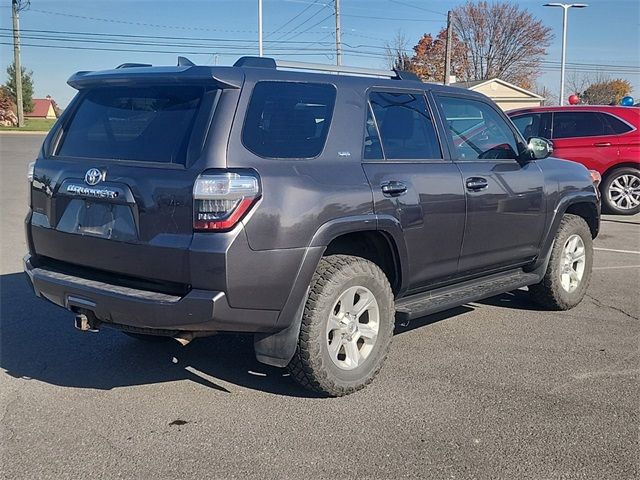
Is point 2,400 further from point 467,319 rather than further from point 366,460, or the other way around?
point 467,319

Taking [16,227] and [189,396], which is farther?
[16,227]

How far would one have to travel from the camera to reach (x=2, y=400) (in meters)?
3.96

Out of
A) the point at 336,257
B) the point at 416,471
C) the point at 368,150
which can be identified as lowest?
the point at 416,471

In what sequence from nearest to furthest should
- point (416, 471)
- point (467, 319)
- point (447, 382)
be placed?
1. point (416, 471)
2. point (447, 382)
3. point (467, 319)

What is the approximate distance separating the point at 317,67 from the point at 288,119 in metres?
0.59

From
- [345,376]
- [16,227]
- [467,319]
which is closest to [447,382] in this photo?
[345,376]

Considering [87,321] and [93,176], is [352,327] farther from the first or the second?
[93,176]

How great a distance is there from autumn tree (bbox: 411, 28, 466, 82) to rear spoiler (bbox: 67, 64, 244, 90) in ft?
188

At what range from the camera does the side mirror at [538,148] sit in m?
5.43

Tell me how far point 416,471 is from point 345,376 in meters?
0.91

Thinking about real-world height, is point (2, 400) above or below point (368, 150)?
below

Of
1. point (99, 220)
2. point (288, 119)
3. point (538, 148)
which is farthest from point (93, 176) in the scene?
point (538, 148)

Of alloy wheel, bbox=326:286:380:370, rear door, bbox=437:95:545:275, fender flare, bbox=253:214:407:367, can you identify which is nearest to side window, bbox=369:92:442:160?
rear door, bbox=437:95:545:275

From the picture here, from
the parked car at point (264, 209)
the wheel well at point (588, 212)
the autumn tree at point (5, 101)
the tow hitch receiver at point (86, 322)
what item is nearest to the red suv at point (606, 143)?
the wheel well at point (588, 212)
